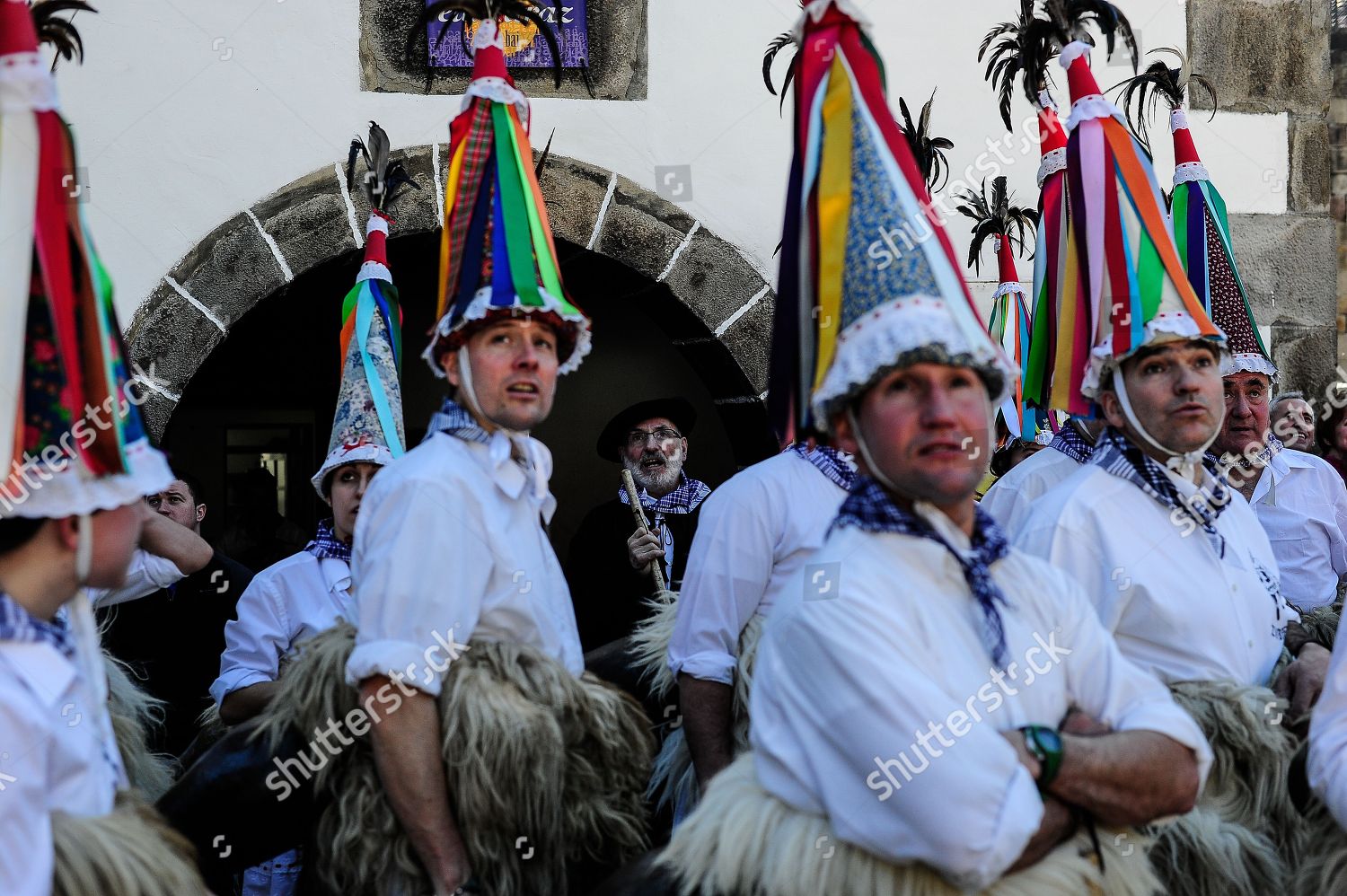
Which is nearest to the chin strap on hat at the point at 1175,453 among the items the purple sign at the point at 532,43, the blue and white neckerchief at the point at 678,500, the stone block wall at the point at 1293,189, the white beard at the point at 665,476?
the blue and white neckerchief at the point at 678,500

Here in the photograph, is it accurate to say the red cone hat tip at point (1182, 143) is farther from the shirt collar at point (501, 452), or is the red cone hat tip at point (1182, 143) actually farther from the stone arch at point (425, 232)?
the shirt collar at point (501, 452)

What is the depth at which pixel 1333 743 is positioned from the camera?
2.27 m

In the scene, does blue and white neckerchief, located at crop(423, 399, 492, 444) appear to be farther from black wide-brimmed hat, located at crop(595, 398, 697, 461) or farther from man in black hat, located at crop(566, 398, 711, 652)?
black wide-brimmed hat, located at crop(595, 398, 697, 461)

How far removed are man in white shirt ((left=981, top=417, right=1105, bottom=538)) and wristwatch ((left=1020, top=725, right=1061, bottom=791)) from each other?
205cm

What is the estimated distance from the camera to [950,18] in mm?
6219

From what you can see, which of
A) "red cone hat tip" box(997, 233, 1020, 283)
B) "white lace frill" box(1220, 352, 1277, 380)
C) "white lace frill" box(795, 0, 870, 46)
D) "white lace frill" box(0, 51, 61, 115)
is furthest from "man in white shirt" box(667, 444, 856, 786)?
"red cone hat tip" box(997, 233, 1020, 283)

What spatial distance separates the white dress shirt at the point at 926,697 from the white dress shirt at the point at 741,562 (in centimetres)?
97

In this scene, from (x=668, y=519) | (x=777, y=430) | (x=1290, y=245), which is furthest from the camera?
(x=1290, y=245)

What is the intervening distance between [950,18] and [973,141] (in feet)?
1.92

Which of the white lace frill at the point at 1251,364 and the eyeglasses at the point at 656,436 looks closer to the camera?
the white lace frill at the point at 1251,364

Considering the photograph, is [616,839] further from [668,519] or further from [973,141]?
[973,141]

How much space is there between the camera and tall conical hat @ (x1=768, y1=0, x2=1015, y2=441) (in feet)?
6.89

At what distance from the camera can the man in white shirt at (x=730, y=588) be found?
306 centimetres

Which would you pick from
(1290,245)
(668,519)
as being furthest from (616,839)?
(1290,245)
